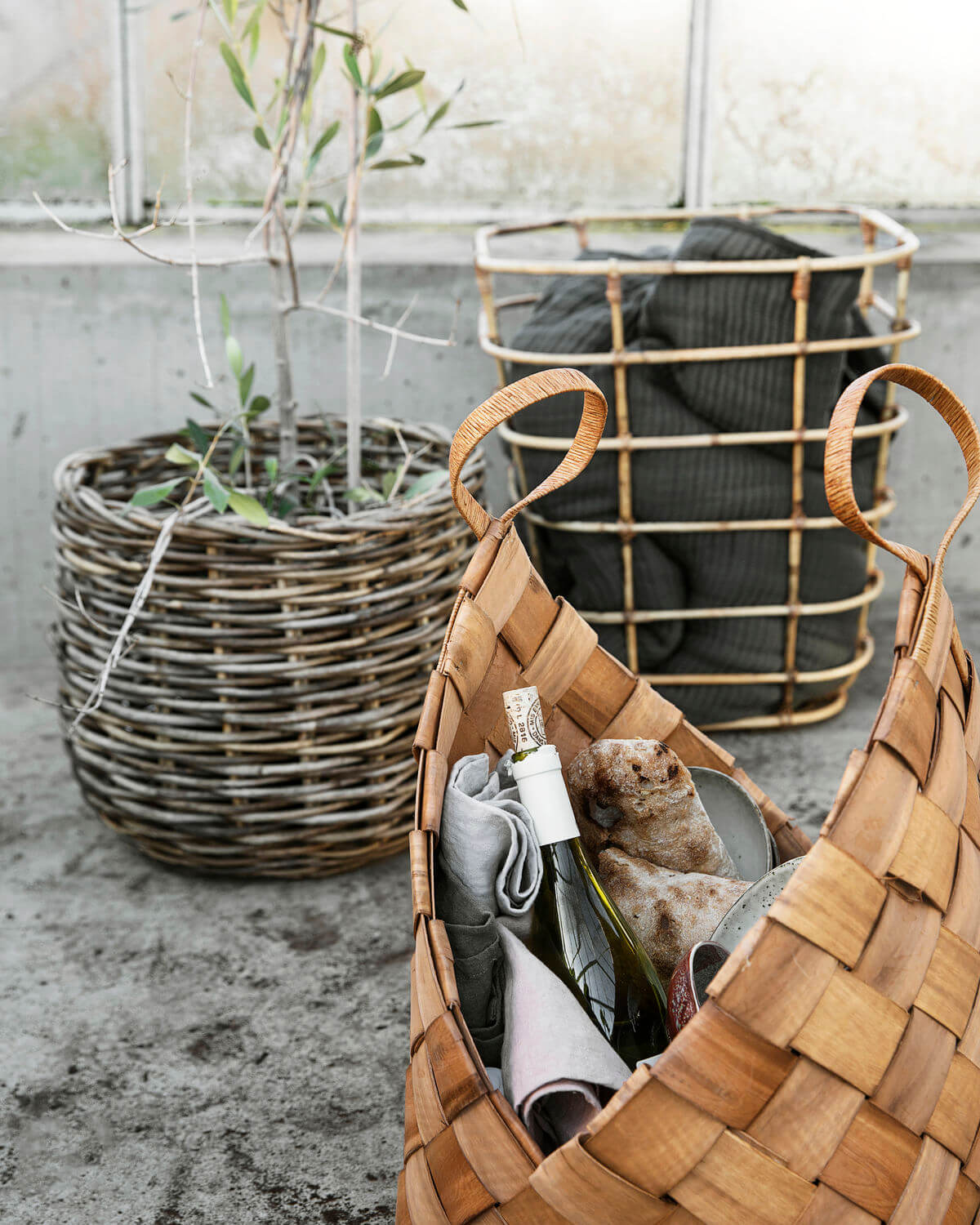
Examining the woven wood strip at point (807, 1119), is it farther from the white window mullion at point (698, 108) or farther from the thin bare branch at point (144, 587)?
the white window mullion at point (698, 108)

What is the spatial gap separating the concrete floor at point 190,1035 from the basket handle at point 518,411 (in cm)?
43

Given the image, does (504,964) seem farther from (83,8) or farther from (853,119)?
(853,119)

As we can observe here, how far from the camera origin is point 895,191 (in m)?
1.64

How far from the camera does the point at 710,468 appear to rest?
1.13 metres

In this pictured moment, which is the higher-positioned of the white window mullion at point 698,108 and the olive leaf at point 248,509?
the white window mullion at point 698,108

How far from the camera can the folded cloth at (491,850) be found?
450mm

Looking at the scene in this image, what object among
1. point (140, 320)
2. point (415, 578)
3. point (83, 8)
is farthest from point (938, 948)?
point (83, 8)

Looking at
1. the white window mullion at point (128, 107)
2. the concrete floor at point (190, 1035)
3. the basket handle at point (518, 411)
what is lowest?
the concrete floor at point (190, 1035)

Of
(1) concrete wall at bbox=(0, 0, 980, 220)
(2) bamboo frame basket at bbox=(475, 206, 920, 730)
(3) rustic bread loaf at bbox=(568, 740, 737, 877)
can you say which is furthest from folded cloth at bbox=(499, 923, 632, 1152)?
(1) concrete wall at bbox=(0, 0, 980, 220)

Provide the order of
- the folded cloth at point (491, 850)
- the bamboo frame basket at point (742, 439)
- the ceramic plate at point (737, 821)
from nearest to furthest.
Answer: the folded cloth at point (491, 850) → the ceramic plate at point (737, 821) → the bamboo frame basket at point (742, 439)

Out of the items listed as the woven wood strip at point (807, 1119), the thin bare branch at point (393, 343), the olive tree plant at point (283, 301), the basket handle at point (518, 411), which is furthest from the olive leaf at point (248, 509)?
the woven wood strip at point (807, 1119)

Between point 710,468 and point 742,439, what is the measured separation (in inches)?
1.8

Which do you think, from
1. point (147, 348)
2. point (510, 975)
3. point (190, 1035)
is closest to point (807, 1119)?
point (510, 975)

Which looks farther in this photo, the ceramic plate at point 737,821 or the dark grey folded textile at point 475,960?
the ceramic plate at point 737,821
